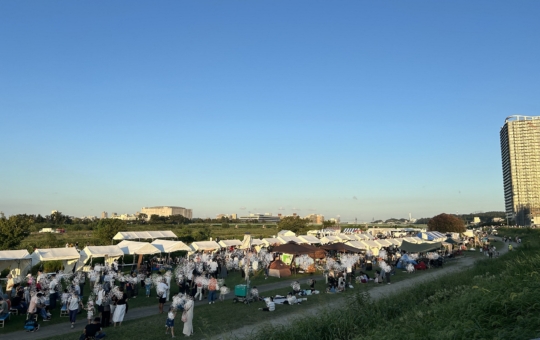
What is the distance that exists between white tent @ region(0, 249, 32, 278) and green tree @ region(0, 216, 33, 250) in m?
15.6

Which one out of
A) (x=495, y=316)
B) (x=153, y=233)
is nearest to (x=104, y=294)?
(x=495, y=316)

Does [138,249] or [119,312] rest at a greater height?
[138,249]

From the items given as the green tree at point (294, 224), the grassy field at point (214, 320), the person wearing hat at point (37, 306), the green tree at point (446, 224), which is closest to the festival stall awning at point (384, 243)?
the grassy field at point (214, 320)

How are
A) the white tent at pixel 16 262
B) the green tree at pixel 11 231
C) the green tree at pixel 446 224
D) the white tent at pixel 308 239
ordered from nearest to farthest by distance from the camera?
the white tent at pixel 16 262 < the green tree at pixel 11 231 < the white tent at pixel 308 239 < the green tree at pixel 446 224

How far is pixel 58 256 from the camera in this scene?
76.8 feet

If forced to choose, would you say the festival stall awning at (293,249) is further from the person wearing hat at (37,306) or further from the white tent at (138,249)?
the person wearing hat at (37,306)

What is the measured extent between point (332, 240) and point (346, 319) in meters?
32.8

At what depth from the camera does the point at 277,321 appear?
1379 cm

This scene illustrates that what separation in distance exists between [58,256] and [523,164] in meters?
A: 170

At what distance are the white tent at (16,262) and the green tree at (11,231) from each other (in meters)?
15.6

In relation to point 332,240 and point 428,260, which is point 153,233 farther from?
point 428,260

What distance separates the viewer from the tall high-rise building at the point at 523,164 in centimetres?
14675

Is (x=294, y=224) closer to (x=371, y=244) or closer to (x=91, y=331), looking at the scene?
(x=371, y=244)

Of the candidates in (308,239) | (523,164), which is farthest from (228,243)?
(523,164)
